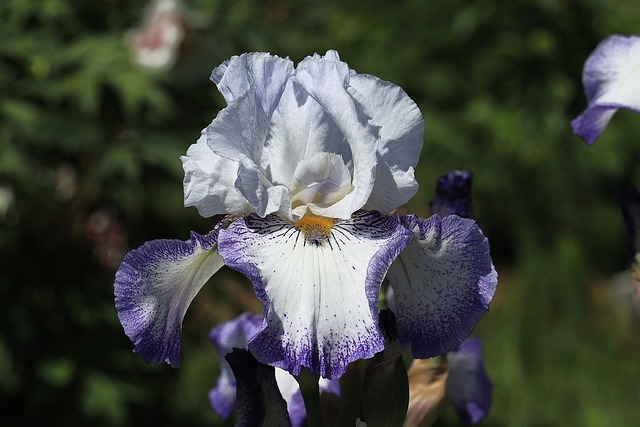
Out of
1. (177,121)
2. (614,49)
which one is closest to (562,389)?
(177,121)

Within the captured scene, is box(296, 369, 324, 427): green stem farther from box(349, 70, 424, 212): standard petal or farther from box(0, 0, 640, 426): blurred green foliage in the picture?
box(0, 0, 640, 426): blurred green foliage

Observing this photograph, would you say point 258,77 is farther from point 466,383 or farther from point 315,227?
point 466,383

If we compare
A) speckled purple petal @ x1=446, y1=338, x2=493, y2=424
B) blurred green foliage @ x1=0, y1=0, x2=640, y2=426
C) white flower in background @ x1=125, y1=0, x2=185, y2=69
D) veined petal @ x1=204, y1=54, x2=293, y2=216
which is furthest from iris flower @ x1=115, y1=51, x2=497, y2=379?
white flower in background @ x1=125, y1=0, x2=185, y2=69

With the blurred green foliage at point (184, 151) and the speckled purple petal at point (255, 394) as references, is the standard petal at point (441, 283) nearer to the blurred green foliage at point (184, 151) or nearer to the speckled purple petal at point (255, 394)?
the speckled purple petal at point (255, 394)

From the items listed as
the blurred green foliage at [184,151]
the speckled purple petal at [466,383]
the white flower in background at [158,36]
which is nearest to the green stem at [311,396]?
the speckled purple petal at [466,383]

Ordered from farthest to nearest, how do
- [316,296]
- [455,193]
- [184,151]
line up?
[184,151] < [455,193] < [316,296]

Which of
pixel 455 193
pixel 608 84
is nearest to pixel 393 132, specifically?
pixel 455 193
